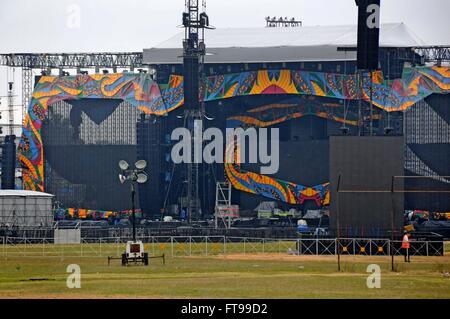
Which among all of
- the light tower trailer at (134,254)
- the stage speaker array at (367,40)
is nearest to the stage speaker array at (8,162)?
the stage speaker array at (367,40)

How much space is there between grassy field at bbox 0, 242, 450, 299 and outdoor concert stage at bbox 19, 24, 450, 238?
264 ft

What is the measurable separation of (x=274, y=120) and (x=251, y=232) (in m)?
47.8

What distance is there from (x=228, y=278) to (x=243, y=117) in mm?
107957

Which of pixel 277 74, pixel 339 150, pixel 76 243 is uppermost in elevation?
pixel 277 74

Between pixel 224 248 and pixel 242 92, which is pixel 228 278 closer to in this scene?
pixel 224 248

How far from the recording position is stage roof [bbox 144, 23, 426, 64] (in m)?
165

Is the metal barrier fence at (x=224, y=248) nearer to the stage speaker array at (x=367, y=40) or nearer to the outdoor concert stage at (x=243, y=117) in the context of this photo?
the stage speaker array at (x=367, y=40)

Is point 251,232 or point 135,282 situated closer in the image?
point 135,282

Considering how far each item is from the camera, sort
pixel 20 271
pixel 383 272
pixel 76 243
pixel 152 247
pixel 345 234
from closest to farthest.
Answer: pixel 383 272 < pixel 20 271 < pixel 345 234 < pixel 152 247 < pixel 76 243

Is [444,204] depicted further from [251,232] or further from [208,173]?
[251,232]

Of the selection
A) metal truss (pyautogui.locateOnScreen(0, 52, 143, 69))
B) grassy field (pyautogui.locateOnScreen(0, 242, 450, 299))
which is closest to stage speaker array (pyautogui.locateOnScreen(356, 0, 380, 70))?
grassy field (pyautogui.locateOnScreen(0, 242, 450, 299))

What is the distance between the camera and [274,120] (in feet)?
551

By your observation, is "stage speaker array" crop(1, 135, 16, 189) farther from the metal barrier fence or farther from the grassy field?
the grassy field
